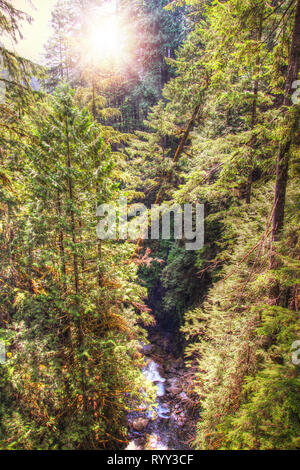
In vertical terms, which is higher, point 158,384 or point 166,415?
point 158,384

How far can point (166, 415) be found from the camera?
30.2 feet

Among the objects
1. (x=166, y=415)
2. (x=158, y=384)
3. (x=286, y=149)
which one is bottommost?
(x=166, y=415)

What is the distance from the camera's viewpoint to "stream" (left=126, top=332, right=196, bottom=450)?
8.06 m

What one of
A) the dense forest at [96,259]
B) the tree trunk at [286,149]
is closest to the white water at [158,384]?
the dense forest at [96,259]

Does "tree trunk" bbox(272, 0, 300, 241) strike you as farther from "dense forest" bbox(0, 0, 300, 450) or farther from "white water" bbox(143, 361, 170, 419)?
"white water" bbox(143, 361, 170, 419)

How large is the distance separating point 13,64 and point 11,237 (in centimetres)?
374

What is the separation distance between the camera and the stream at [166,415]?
8062 mm

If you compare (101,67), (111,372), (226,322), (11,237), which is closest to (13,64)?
(11,237)

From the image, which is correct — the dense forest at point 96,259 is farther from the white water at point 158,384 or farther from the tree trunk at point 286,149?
the white water at point 158,384

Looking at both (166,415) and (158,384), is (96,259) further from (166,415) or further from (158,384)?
(158,384)

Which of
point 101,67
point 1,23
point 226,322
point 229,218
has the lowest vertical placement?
point 226,322

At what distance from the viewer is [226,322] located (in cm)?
569

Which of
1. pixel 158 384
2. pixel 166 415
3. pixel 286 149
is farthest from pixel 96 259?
pixel 158 384
